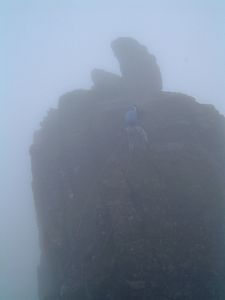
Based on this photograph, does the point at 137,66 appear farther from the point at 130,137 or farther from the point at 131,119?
the point at 130,137

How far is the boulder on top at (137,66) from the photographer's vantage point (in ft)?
177

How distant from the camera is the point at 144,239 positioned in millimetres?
29500

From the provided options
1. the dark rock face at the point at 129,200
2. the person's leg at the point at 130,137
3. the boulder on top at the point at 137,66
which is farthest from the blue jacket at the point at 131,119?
the boulder on top at the point at 137,66

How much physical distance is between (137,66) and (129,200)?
2951cm

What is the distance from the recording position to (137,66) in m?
55.3

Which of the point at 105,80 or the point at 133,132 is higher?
the point at 105,80

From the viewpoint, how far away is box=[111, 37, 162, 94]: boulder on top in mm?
53812

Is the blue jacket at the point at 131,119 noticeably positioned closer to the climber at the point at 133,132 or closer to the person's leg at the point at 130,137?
the climber at the point at 133,132

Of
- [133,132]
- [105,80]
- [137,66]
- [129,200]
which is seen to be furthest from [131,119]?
[137,66]

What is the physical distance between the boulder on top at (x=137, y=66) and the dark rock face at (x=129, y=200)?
20.3 feet

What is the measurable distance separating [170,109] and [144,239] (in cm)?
1738

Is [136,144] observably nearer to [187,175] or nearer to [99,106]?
[187,175]

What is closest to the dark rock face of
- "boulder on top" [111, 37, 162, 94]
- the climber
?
the climber

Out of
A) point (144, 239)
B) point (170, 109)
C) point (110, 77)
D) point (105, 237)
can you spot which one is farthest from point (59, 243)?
point (110, 77)
